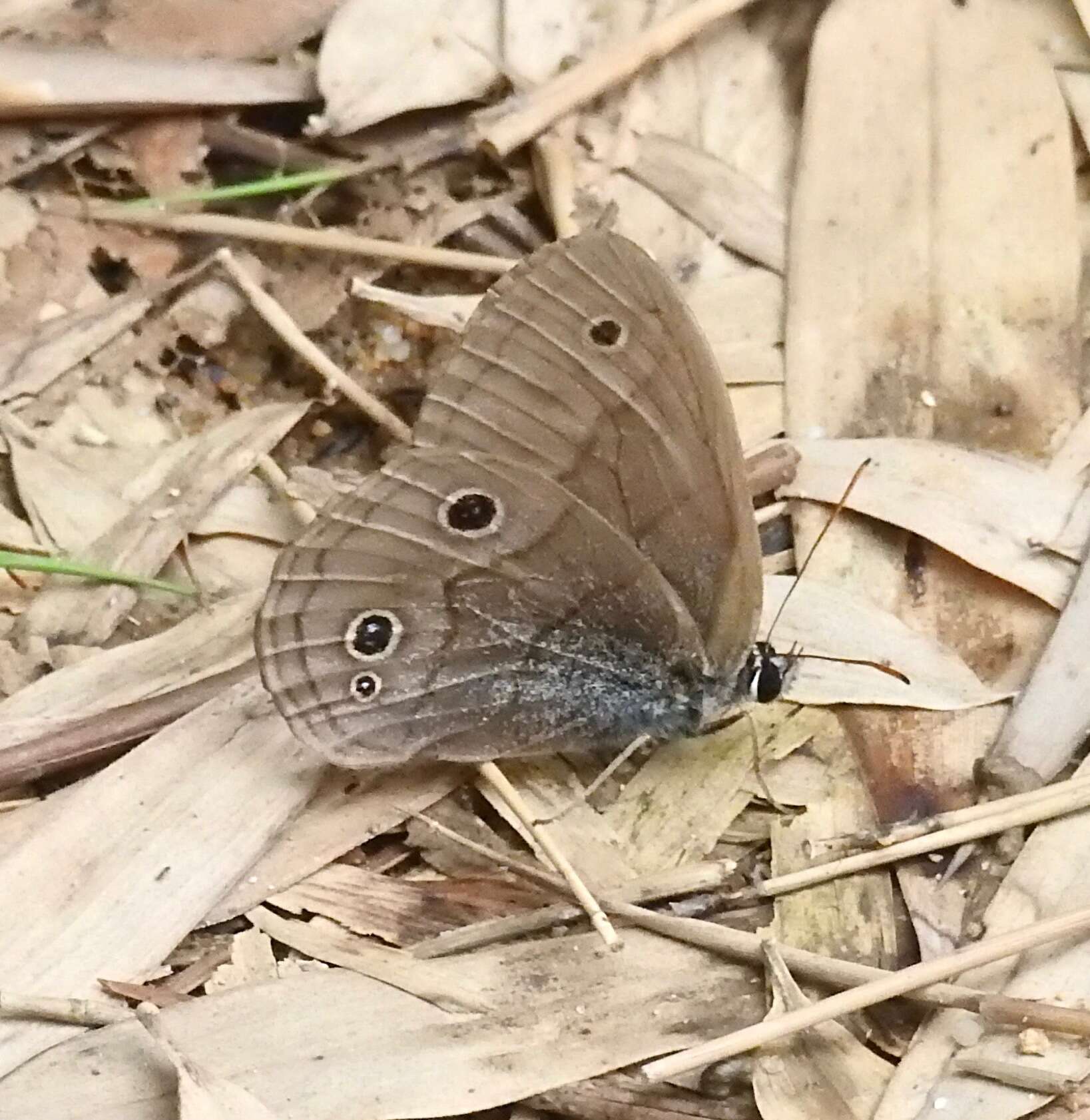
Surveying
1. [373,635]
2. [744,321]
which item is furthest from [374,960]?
[744,321]

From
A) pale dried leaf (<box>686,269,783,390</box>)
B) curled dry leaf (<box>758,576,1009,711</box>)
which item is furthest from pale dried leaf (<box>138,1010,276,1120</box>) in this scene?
pale dried leaf (<box>686,269,783,390</box>)

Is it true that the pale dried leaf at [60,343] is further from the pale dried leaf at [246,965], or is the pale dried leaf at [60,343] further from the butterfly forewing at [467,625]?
the pale dried leaf at [246,965]

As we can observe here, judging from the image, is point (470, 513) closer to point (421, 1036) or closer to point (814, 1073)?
point (421, 1036)

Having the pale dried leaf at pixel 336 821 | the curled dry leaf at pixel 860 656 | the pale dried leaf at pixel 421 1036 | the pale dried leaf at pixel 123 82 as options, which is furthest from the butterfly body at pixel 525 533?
the pale dried leaf at pixel 123 82

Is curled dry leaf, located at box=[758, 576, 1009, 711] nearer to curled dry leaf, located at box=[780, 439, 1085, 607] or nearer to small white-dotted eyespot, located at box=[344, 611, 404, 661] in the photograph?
curled dry leaf, located at box=[780, 439, 1085, 607]

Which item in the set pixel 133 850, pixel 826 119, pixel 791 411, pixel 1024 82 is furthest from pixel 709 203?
pixel 133 850
